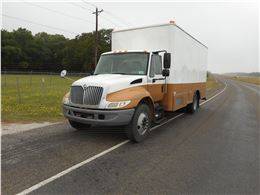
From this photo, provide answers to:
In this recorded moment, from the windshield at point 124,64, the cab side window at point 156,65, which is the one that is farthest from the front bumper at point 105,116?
the cab side window at point 156,65

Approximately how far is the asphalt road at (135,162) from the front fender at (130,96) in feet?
3.64

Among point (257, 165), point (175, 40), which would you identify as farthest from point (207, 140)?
point (175, 40)

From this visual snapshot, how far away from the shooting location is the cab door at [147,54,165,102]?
7164 millimetres

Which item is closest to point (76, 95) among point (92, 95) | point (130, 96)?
point (92, 95)

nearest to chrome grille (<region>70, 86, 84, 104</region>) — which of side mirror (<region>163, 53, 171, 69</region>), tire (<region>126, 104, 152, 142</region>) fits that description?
tire (<region>126, 104, 152, 142</region>)

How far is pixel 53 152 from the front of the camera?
5500 mm

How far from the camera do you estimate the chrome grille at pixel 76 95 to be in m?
6.30

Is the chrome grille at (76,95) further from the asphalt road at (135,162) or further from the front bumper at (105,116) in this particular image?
the asphalt road at (135,162)

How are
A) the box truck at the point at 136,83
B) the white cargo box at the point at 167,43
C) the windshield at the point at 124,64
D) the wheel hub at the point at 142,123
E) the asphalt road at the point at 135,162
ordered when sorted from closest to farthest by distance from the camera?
the asphalt road at the point at 135,162, the box truck at the point at 136,83, the wheel hub at the point at 142,123, the windshield at the point at 124,64, the white cargo box at the point at 167,43

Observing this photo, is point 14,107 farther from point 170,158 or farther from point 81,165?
point 170,158

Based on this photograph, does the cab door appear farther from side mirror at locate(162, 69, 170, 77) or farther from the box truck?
side mirror at locate(162, 69, 170, 77)

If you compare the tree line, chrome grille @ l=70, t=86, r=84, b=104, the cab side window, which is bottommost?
chrome grille @ l=70, t=86, r=84, b=104

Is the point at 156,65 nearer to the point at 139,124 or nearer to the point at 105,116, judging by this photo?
the point at 139,124

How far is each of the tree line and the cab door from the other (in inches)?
2544
